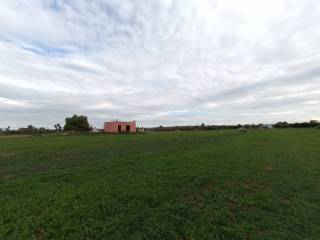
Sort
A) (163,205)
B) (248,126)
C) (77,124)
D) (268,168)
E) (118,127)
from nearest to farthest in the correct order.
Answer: (163,205) → (268,168) → (118,127) → (77,124) → (248,126)

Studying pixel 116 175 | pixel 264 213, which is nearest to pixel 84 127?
pixel 116 175

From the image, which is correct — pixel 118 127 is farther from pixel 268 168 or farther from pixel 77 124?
pixel 268 168

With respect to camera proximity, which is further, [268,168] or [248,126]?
[248,126]

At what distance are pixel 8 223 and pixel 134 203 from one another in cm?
273

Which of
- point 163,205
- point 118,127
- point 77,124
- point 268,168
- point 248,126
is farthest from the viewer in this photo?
point 248,126

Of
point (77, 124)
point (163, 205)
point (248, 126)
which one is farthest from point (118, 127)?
point (163, 205)

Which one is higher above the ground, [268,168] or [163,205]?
[268,168]

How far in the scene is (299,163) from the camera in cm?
1073

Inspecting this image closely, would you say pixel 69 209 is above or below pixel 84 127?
below

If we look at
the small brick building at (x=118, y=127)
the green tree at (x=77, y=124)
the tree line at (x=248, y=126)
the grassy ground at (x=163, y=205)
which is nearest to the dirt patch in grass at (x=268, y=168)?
the grassy ground at (x=163, y=205)

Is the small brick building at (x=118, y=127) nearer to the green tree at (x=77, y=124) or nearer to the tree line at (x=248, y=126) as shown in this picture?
the green tree at (x=77, y=124)

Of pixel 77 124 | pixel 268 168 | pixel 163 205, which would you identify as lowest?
pixel 163 205

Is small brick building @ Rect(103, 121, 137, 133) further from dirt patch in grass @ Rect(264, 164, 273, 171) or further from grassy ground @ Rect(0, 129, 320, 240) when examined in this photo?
dirt patch in grass @ Rect(264, 164, 273, 171)

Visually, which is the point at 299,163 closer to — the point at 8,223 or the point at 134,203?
the point at 134,203
